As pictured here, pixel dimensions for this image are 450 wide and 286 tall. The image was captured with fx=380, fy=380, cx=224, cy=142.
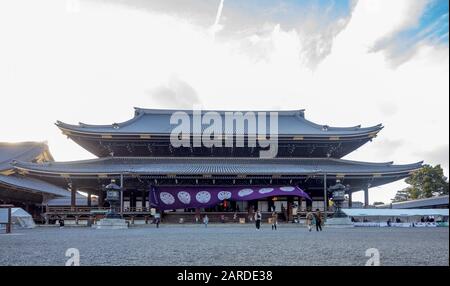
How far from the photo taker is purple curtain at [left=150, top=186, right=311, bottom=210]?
1154 inches

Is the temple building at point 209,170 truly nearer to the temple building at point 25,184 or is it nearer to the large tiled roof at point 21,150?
the temple building at point 25,184

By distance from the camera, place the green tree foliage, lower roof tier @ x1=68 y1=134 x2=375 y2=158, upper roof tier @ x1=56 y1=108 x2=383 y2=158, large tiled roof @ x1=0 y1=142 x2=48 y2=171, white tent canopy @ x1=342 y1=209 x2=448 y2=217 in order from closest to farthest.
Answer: white tent canopy @ x1=342 y1=209 x2=448 y2=217, upper roof tier @ x1=56 y1=108 x2=383 y2=158, lower roof tier @ x1=68 y1=134 x2=375 y2=158, large tiled roof @ x1=0 y1=142 x2=48 y2=171, the green tree foliage

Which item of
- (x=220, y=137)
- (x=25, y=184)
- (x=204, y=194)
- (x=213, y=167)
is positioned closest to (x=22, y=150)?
(x=25, y=184)

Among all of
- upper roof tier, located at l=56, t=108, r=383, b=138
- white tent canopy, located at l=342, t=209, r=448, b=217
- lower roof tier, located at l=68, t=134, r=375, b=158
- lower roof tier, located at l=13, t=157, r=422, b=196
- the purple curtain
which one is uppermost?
upper roof tier, located at l=56, t=108, r=383, b=138

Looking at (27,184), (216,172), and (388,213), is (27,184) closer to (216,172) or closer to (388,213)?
(216,172)

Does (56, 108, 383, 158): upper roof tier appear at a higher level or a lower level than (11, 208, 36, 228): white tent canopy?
higher

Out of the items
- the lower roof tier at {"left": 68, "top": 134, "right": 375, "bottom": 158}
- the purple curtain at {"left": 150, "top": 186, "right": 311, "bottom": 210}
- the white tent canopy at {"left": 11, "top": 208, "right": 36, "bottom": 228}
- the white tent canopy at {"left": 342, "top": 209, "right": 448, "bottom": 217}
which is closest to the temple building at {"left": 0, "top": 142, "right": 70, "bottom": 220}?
the lower roof tier at {"left": 68, "top": 134, "right": 375, "bottom": 158}

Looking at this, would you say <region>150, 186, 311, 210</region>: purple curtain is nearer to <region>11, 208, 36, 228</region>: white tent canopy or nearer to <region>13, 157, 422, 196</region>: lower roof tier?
<region>13, 157, 422, 196</region>: lower roof tier

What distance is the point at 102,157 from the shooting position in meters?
33.0

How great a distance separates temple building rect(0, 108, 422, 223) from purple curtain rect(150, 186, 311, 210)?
0.08 metres

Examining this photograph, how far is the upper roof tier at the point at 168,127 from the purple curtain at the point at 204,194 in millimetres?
4534
